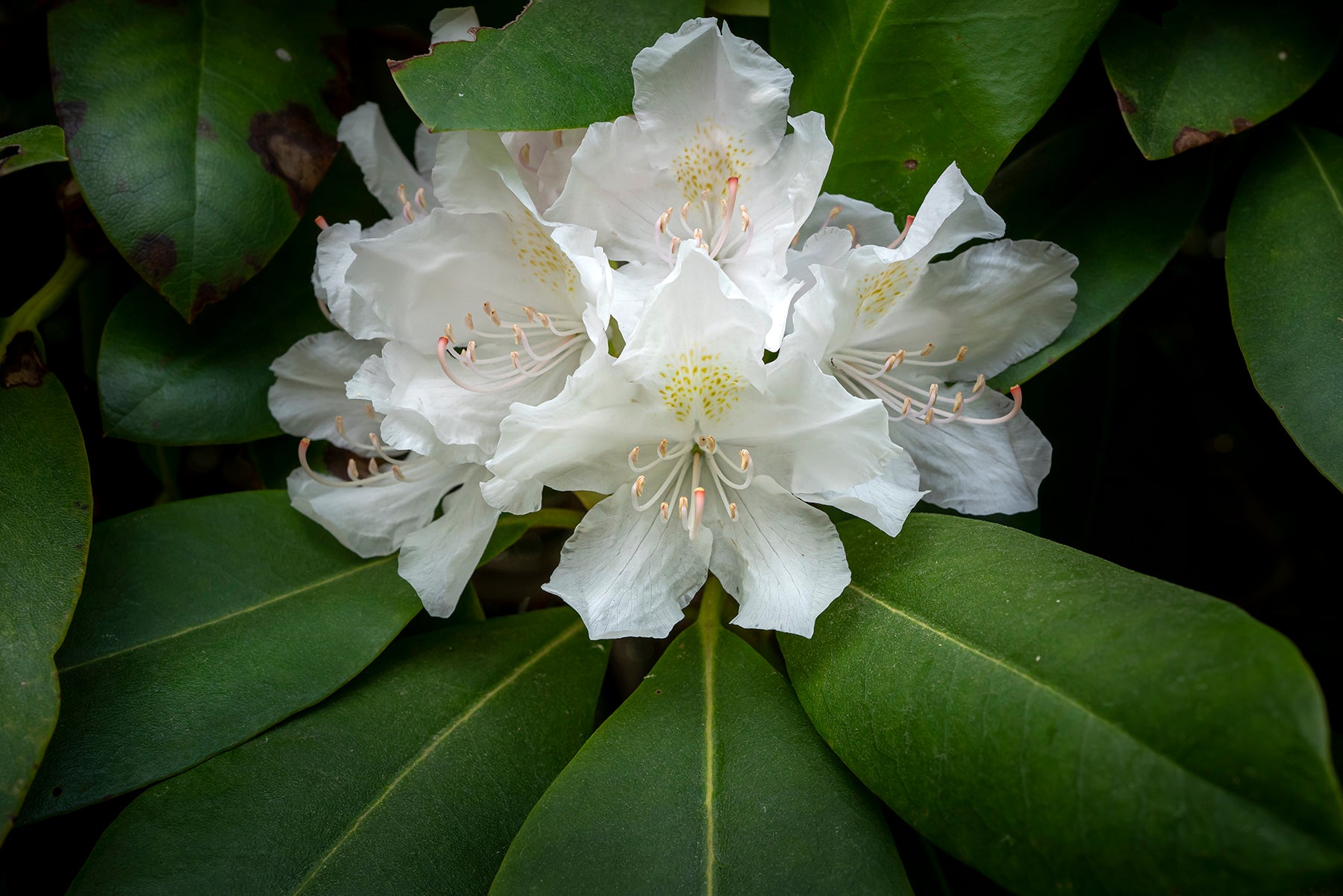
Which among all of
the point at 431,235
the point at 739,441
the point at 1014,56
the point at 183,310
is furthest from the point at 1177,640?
the point at 183,310

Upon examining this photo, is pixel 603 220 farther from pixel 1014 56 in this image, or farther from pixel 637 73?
pixel 1014 56

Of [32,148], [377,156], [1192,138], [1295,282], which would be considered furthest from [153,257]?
[1295,282]

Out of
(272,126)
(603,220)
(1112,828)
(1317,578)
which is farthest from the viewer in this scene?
(1317,578)

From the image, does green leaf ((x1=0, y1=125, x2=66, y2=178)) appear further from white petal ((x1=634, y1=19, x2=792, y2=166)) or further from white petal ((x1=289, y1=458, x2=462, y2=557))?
white petal ((x1=634, y1=19, x2=792, y2=166))

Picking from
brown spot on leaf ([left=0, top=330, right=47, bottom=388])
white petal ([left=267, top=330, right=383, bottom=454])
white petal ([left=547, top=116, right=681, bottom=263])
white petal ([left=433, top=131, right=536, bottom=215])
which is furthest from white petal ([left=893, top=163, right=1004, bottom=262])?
brown spot on leaf ([left=0, top=330, right=47, bottom=388])

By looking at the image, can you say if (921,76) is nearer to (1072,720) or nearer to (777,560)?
(777,560)
